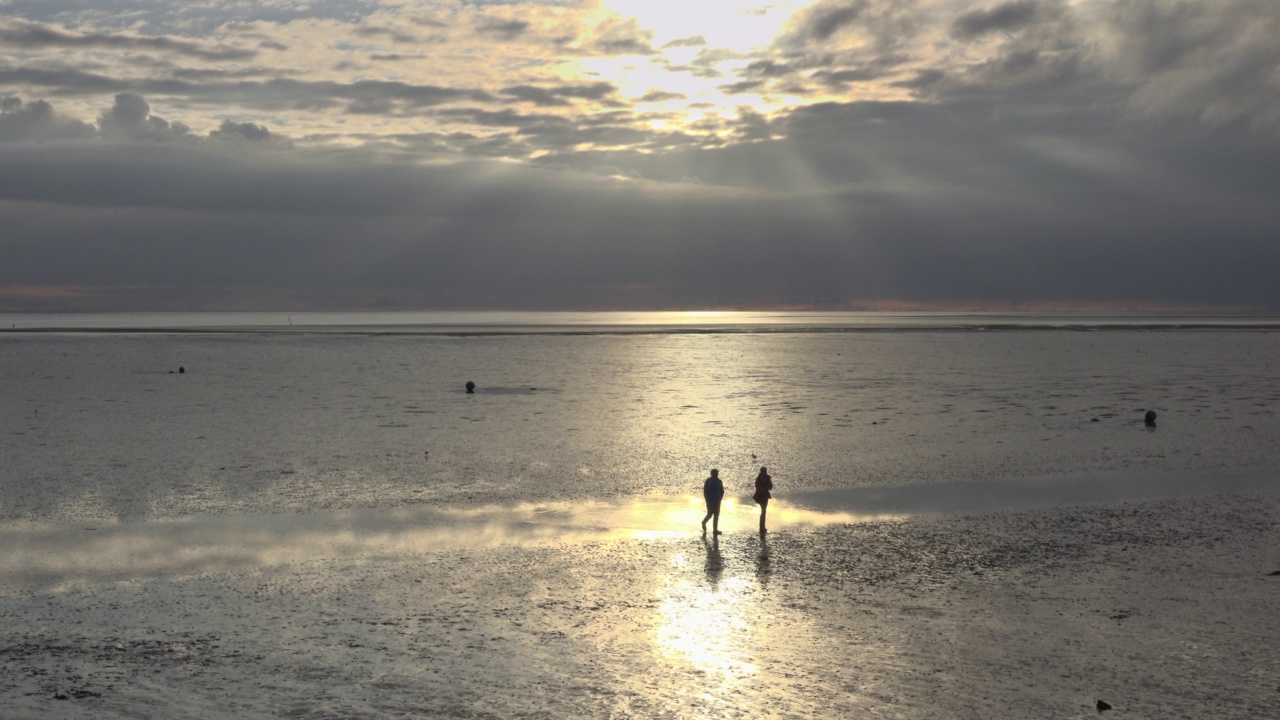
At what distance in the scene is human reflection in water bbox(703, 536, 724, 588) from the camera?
19.3 m

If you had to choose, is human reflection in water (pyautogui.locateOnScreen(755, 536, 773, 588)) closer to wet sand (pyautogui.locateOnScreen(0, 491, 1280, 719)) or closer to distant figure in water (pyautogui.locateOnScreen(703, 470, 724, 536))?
wet sand (pyautogui.locateOnScreen(0, 491, 1280, 719))

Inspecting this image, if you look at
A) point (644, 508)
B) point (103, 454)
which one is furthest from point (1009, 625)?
point (103, 454)

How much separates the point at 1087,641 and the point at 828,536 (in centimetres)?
777

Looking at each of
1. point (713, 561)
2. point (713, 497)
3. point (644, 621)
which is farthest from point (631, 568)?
point (713, 497)

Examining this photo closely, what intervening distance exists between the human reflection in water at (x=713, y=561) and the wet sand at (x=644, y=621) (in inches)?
3.1

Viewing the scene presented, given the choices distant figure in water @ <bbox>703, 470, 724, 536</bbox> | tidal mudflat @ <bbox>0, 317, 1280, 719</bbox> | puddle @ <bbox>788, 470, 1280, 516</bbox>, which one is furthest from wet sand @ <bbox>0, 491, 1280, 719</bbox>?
puddle @ <bbox>788, 470, 1280, 516</bbox>

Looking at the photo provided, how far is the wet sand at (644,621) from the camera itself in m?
13.4

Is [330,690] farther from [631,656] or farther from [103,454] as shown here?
[103,454]

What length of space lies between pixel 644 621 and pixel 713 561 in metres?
4.18

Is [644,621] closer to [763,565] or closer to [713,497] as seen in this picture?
[763,565]

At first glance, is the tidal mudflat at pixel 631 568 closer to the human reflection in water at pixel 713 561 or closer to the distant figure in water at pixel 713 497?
the human reflection in water at pixel 713 561

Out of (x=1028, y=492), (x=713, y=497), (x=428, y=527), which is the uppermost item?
(x=713, y=497)

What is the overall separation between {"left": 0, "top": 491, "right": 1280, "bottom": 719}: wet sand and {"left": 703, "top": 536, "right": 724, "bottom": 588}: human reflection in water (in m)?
0.08

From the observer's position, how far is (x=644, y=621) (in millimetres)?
16609
